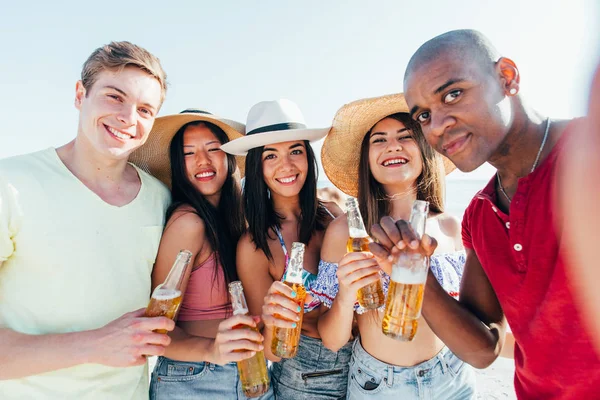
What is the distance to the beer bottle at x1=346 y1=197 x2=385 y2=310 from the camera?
2.33 m

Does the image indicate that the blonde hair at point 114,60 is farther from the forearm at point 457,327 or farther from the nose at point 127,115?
the forearm at point 457,327

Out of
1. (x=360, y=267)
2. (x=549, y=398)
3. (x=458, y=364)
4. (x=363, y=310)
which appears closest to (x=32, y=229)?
(x=360, y=267)

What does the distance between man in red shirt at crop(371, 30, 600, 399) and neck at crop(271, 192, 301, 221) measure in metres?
1.66

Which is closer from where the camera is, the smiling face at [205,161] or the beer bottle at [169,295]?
the beer bottle at [169,295]

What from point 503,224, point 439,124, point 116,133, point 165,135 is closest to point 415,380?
point 503,224

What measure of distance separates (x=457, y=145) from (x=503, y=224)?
48cm

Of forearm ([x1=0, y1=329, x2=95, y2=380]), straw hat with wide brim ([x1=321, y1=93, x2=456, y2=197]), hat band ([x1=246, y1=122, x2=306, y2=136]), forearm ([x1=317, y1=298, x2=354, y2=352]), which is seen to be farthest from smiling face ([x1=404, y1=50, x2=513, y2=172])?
forearm ([x1=0, y1=329, x2=95, y2=380])

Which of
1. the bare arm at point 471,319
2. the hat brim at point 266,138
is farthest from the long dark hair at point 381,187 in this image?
the bare arm at point 471,319

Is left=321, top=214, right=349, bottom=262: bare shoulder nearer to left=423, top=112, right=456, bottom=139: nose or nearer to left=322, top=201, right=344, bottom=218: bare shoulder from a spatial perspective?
left=322, top=201, right=344, bottom=218: bare shoulder

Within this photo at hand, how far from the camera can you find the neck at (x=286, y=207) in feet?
11.1

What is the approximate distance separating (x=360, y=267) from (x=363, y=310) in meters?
0.73

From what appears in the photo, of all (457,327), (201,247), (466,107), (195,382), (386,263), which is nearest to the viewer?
(466,107)

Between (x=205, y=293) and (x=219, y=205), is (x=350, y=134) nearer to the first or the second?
(x=219, y=205)

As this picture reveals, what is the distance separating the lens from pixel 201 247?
9.30ft
